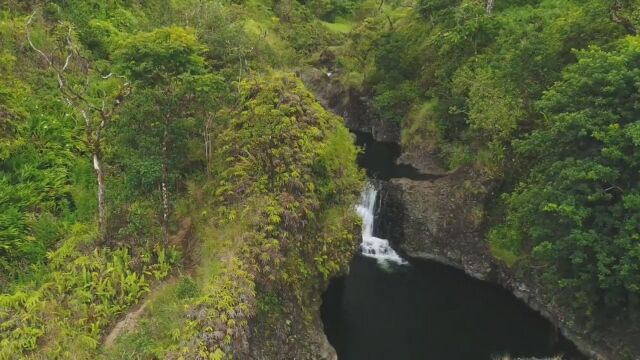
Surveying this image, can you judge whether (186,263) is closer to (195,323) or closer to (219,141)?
(195,323)

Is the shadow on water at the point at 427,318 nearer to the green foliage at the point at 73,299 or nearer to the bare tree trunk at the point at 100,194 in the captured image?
the green foliage at the point at 73,299

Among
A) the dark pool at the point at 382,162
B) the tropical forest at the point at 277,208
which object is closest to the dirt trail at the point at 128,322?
the tropical forest at the point at 277,208

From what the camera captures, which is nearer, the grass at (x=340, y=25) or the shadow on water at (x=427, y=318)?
the shadow on water at (x=427, y=318)

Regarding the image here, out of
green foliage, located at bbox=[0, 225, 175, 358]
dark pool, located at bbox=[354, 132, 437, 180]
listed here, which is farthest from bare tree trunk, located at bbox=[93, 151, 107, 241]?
dark pool, located at bbox=[354, 132, 437, 180]

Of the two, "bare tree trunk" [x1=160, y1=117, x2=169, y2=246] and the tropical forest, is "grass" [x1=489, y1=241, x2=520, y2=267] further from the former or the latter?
"bare tree trunk" [x1=160, y1=117, x2=169, y2=246]

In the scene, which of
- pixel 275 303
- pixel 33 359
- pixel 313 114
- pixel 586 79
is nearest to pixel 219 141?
pixel 313 114

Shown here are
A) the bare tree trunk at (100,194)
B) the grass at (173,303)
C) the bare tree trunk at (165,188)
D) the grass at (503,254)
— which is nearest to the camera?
the grass at (173,303)

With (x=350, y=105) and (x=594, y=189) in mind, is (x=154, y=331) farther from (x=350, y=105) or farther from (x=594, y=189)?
(x=350, y=105)
